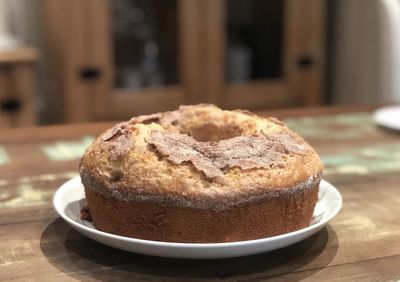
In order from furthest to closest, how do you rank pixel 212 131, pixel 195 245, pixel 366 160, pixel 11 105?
pixel 11 105, pixel 366 160, pixel 212 131, pixel 195 245

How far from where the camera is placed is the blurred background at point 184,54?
7.44 ft

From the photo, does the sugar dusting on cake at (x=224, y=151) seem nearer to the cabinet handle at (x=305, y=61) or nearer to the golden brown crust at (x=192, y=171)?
the golden brown crust at (x=192, y=171)

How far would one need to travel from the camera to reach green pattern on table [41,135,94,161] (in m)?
1.26

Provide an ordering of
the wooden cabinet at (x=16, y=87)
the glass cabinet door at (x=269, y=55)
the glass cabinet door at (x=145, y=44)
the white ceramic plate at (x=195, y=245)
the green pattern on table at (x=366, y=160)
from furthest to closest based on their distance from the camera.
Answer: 1. the glass cabinet door at (x=269, y=55)
2. the glass cabinet door at (x=145, y=44)
3. the wooden cabinet at (x=16, y=87)
4. the green pattern on table at (x=366, y=160)
5. the white ceramic plate at (x=195, y=245)

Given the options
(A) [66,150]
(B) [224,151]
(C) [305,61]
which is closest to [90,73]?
(C) [305,61]

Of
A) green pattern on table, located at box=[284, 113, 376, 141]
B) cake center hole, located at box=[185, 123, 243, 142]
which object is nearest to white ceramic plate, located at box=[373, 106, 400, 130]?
green pattern on table, located at box=[284, 113, 376, 141]

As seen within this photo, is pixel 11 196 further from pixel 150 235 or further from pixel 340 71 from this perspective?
pixel 340 71

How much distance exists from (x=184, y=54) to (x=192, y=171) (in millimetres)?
1708

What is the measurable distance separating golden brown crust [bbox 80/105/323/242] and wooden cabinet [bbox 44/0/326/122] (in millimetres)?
1476

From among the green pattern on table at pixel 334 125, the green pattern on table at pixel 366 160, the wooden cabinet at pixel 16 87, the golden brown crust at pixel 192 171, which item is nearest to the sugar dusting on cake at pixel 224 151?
the golden brown crust at pixel 192 171

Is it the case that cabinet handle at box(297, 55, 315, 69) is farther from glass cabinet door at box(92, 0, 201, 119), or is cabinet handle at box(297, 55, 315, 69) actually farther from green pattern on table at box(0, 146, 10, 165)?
green pattern on table at box(0, 146, 10, 165)

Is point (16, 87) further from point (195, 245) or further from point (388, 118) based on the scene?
point (195, 245)

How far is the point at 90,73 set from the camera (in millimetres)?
2299

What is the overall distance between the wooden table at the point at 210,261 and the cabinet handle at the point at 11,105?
2.88 ft
